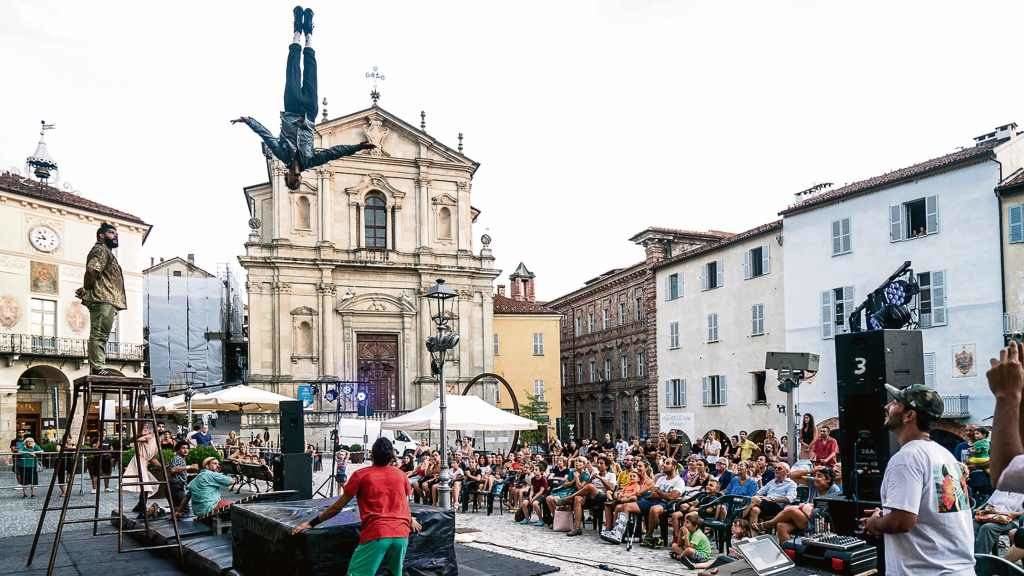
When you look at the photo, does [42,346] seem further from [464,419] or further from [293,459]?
[293,459]

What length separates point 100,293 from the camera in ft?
27.3

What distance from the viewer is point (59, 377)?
33719 mm

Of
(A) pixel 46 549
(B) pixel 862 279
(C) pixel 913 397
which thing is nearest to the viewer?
(C) pixel 913 397

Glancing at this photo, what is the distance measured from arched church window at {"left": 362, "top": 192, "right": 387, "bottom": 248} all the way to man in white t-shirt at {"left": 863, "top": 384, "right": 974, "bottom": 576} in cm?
3597

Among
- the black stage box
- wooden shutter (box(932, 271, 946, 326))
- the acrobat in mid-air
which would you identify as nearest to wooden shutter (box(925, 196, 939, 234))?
wooden shutter (box(932, 271, 946, 326))

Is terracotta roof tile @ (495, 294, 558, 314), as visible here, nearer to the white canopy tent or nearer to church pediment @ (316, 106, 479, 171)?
church pediment @ (316, 106, 479, 171)

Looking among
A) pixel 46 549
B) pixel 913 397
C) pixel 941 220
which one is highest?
pixel 941 220

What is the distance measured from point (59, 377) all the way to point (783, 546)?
33.3m

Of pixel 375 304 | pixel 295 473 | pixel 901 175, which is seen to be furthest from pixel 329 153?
pixel 375 304

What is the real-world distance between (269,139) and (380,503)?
13.2ft

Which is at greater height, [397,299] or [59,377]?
[397,299]

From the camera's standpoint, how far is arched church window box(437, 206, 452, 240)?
39.6 m

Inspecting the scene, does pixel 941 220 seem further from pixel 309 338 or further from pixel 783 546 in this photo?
pixel 309 338

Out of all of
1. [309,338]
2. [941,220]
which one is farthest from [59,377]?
[941,220]
